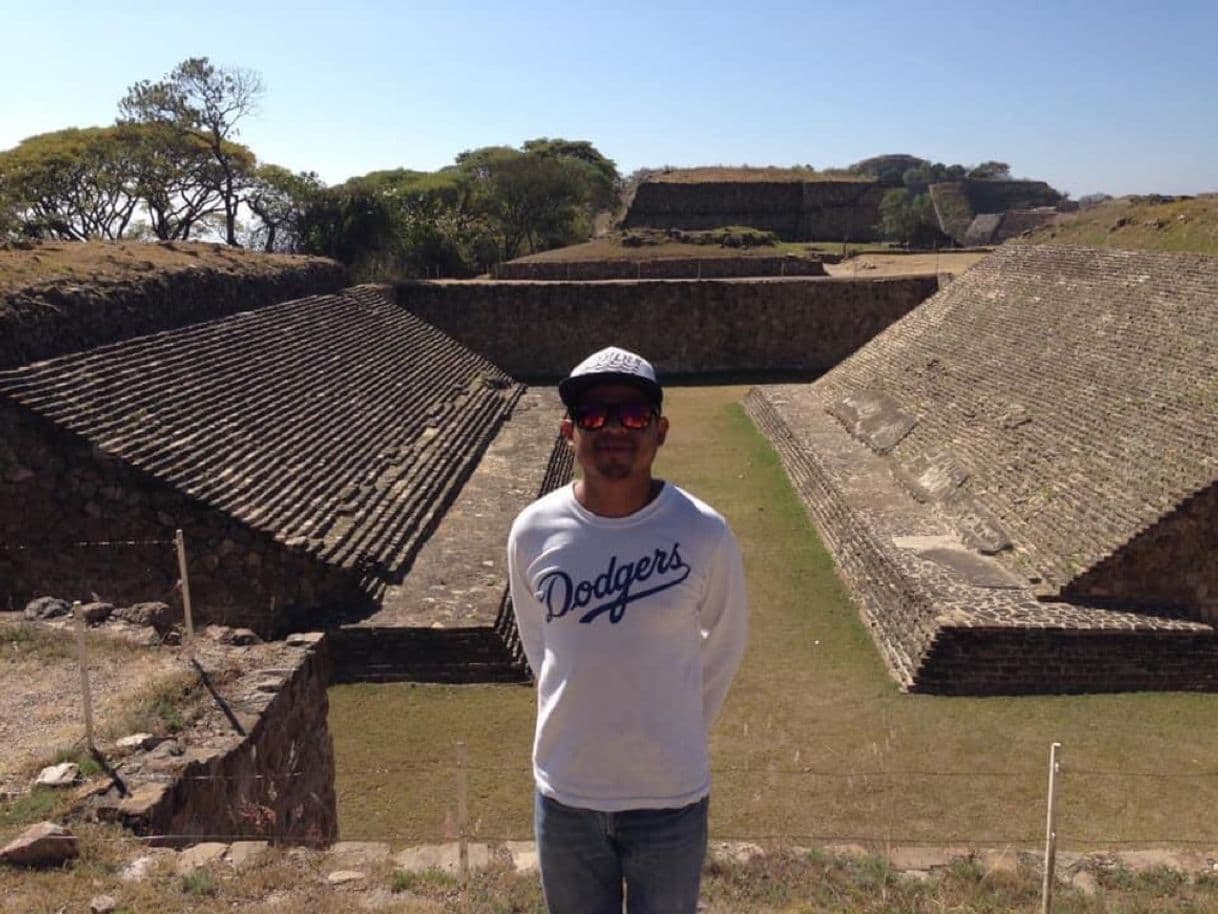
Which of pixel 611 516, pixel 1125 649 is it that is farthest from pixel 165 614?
pixel 1125 649

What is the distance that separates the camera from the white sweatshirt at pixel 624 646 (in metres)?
2.43

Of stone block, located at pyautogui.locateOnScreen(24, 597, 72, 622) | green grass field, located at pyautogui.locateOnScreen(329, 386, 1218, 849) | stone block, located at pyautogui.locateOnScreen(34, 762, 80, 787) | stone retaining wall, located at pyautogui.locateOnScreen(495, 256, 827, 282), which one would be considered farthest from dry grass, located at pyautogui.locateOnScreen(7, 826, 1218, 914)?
stone retaining wall, located at pyautogui.locateOnScreen(495, 256, 827, 282)

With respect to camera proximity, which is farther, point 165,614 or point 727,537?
point 165,614

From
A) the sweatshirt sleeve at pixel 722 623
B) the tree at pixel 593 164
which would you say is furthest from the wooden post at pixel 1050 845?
the tree at pixel 593 164

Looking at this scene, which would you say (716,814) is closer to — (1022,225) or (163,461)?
(163,461)

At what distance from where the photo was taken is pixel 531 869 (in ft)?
13.9

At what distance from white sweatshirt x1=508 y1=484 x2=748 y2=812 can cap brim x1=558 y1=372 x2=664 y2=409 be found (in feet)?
0.87

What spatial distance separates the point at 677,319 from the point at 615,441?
2201cm

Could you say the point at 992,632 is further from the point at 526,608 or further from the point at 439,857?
the point at 526,608

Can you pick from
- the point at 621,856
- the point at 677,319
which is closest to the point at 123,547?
the point at 621,856

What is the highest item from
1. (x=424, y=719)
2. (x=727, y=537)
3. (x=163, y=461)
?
(x=727, y=537)

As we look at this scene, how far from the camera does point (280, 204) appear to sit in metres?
30.4

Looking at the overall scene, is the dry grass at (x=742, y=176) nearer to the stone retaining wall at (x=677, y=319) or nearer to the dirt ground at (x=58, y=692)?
the stone retaining wall at (x=677, y=319)

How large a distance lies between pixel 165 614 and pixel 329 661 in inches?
75.7
